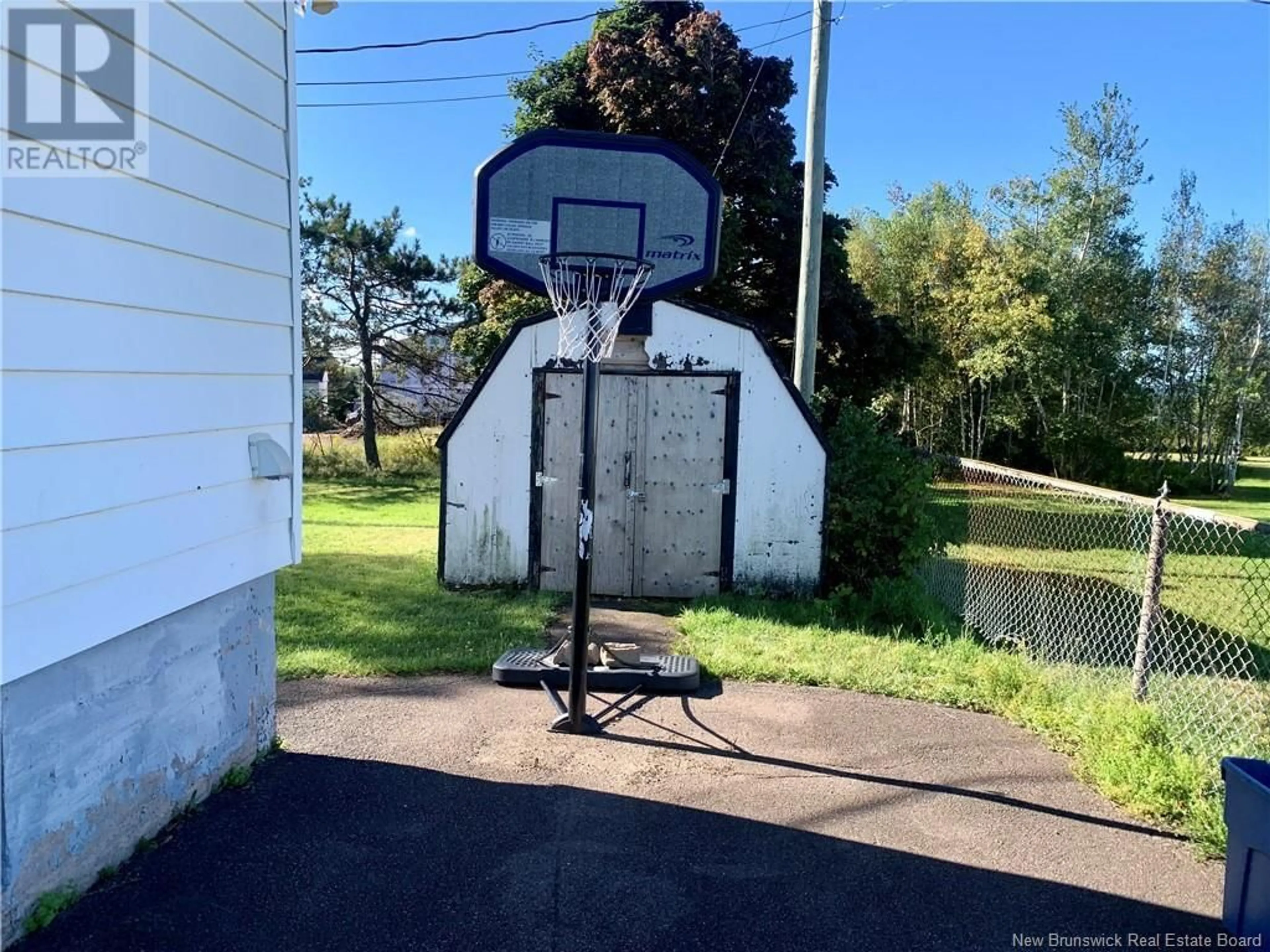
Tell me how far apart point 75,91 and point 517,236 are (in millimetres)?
3480

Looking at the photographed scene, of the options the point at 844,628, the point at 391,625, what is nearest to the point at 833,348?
the point at 844,628

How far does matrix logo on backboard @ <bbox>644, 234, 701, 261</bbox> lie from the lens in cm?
603

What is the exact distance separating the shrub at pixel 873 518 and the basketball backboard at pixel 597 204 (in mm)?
2760

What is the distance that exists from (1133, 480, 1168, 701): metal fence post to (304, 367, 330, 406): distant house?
22241 millimetres

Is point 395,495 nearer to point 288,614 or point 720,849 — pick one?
point 288,614

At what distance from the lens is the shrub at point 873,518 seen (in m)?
7.96

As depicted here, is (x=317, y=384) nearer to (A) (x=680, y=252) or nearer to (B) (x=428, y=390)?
(B) (x=428, y=390)

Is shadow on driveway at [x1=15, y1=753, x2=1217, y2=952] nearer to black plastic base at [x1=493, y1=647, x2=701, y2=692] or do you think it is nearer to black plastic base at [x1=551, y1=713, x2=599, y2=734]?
black plastic base at [x1=551, y1=713, x2=599, y2=734]

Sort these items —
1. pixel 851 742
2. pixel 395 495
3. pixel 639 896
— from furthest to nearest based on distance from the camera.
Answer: pixel 395 495 < pixel 851 742 < pixel 639 896

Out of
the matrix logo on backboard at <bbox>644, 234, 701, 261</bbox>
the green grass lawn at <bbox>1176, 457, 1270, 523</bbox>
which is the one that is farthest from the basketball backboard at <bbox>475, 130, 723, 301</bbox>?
the green grass lawn at <bbox>1176, 457, 1270, 523</bbox>

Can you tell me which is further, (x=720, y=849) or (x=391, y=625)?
(x=391, y=625)

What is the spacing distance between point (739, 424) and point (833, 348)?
9.96 m

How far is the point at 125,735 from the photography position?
310 cm

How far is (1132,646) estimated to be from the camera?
707 centimetres
